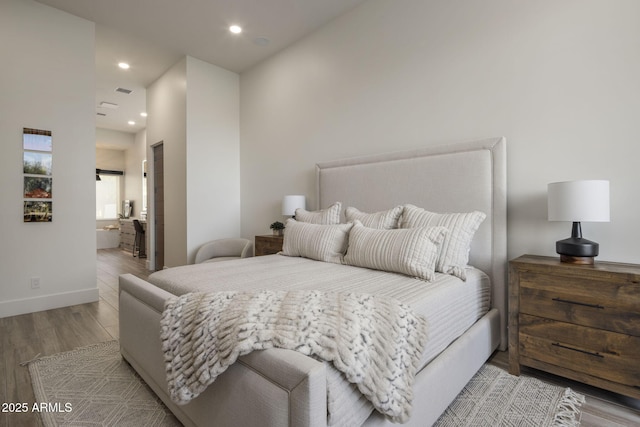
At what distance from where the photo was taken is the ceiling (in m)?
3.19

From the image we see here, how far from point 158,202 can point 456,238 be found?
16.0 feet

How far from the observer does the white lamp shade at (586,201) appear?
1.70 metres

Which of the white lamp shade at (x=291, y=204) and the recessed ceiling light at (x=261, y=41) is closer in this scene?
the white lamp shade at (x=291, y=204)

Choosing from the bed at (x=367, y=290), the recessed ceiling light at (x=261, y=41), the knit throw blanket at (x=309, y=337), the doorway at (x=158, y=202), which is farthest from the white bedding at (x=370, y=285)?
the doorway at (x=158, y=202)

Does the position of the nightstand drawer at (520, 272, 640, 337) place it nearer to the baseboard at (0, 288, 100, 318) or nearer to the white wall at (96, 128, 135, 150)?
the baseboard at (0, 288, 100, 318)

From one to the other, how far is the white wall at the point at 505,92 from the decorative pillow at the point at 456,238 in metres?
0.43

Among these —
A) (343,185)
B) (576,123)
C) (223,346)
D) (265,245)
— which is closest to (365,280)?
(223,346)

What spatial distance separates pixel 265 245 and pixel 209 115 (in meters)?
2.18

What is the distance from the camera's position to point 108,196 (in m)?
9.06

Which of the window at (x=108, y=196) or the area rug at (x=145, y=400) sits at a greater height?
the window at (x=108, y=196)

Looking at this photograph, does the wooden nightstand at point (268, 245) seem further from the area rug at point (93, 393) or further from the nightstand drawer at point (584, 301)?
the nightstand drawer at point (584, 301)

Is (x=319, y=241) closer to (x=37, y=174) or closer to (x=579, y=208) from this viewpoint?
(x=579, y=208)

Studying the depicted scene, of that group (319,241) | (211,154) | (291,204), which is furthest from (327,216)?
(211,154)

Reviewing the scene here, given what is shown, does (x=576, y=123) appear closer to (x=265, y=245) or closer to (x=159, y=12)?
(x=265, y=245)
